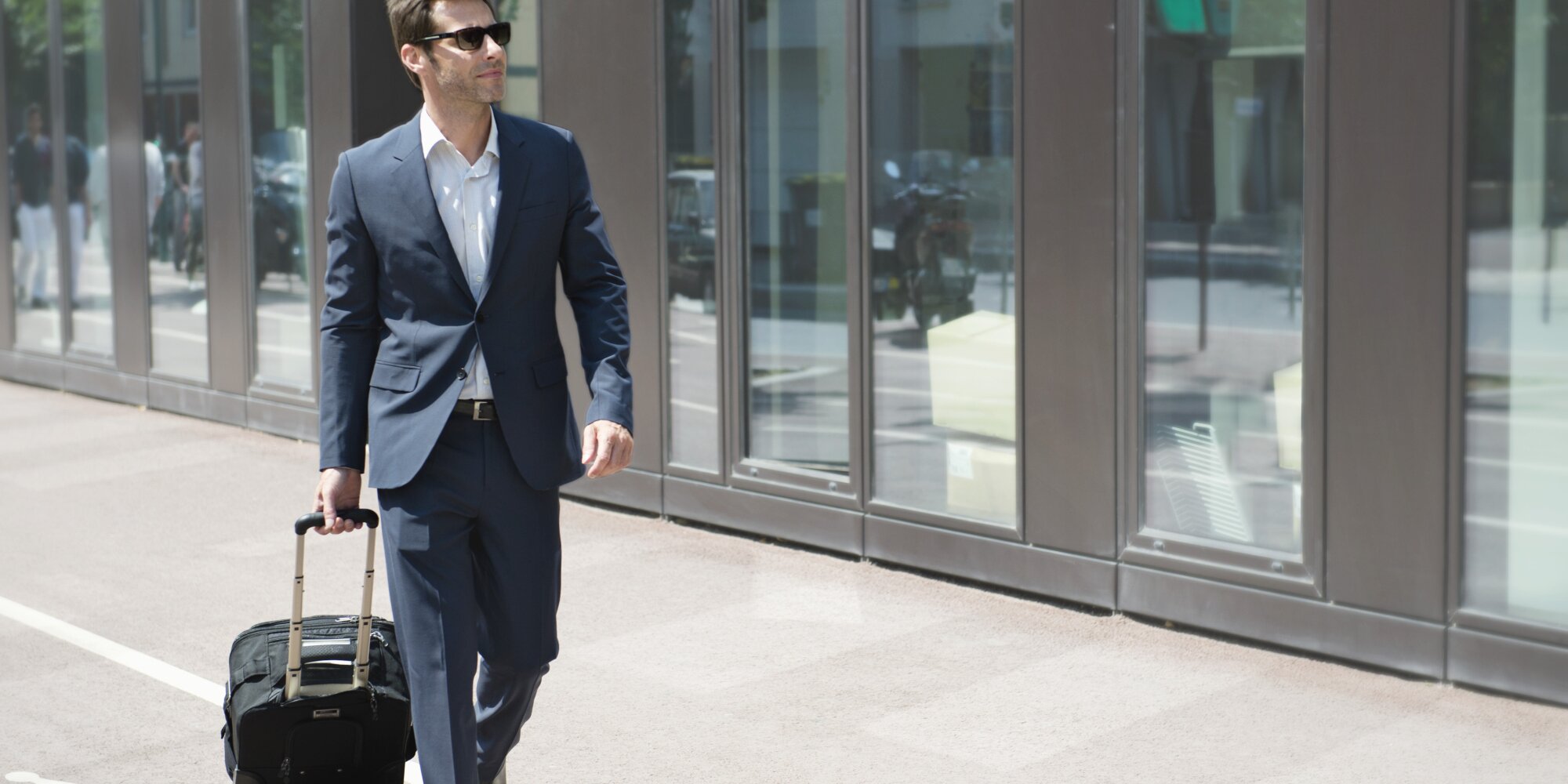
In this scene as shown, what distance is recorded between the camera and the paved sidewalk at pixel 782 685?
17.2ft

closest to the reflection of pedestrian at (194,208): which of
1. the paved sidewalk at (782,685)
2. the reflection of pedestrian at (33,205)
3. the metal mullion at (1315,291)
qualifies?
the reflection of pedestrian at (33,205)

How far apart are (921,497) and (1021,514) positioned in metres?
0.61

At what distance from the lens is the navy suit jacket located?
4168 mm

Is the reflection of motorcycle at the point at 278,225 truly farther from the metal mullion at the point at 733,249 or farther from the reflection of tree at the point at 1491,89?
the reflection of tree at the point at 1491,89

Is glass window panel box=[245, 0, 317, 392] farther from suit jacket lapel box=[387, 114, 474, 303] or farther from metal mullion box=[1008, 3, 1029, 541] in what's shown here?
suit jacket lapel box=[387, 114, 474, 303]

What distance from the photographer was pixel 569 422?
14.3 feet

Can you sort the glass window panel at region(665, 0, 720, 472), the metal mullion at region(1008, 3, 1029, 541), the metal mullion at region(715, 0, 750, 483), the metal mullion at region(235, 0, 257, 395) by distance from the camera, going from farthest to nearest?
the metal mullion at region(235, 0, 257, 395) < the glass window panel at region(665, 0, 720, 472) < the metal mullion at region(715, 0, 750, 483) < the metal mullion at region(1008, 3, 1029, 541)

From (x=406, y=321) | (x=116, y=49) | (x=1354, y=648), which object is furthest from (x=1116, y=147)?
(x=116, y=49)

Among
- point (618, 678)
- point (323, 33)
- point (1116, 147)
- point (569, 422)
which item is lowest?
point (618, 678)

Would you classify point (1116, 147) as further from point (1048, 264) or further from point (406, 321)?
point (406, 321)

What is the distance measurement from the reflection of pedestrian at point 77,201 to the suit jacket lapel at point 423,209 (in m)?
10.5

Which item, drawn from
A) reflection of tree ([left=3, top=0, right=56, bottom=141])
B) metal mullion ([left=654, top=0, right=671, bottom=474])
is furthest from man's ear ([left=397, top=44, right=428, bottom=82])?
reflection of tree ([left=3, top=0, right=56, bottom=141])

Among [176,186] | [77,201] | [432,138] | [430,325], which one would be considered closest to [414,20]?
[432,138]

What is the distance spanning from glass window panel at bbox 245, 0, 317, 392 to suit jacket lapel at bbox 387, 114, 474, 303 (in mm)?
7533
